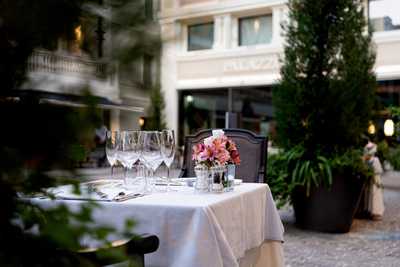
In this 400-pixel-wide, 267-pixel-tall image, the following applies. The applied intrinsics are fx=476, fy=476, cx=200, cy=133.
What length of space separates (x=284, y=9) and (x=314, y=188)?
1033cm

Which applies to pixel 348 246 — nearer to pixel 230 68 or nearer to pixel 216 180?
pixel 216 180

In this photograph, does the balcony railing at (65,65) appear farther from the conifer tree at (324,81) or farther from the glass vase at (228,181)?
the conifer tree at (324,81)

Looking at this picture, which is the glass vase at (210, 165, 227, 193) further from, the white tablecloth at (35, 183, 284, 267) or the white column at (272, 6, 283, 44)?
the white column at (272, 6, 283, 44)

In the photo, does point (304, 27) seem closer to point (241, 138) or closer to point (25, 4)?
point (241, 138)

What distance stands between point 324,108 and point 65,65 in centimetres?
541

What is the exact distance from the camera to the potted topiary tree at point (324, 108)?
5.53m

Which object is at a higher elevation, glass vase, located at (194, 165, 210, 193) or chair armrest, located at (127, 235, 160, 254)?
glass vase, located at (194, 165, 210, 193)

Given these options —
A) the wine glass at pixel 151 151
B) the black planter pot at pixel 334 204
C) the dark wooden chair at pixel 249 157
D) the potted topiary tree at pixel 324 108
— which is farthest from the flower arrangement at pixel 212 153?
the black planter pot at pixel 334 204

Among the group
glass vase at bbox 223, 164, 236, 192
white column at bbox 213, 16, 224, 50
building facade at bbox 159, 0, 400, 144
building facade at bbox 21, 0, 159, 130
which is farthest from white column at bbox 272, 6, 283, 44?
building facade at bbox 21, 0, 159, 130

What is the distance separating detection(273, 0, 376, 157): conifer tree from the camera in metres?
5.75

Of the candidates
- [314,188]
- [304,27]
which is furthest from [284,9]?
[314,188]

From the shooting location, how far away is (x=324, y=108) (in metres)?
5.73

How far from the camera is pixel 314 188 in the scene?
5566mm

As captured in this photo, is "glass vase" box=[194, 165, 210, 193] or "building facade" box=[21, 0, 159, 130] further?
"glass vase" box=[194, 165, 210, 193]
